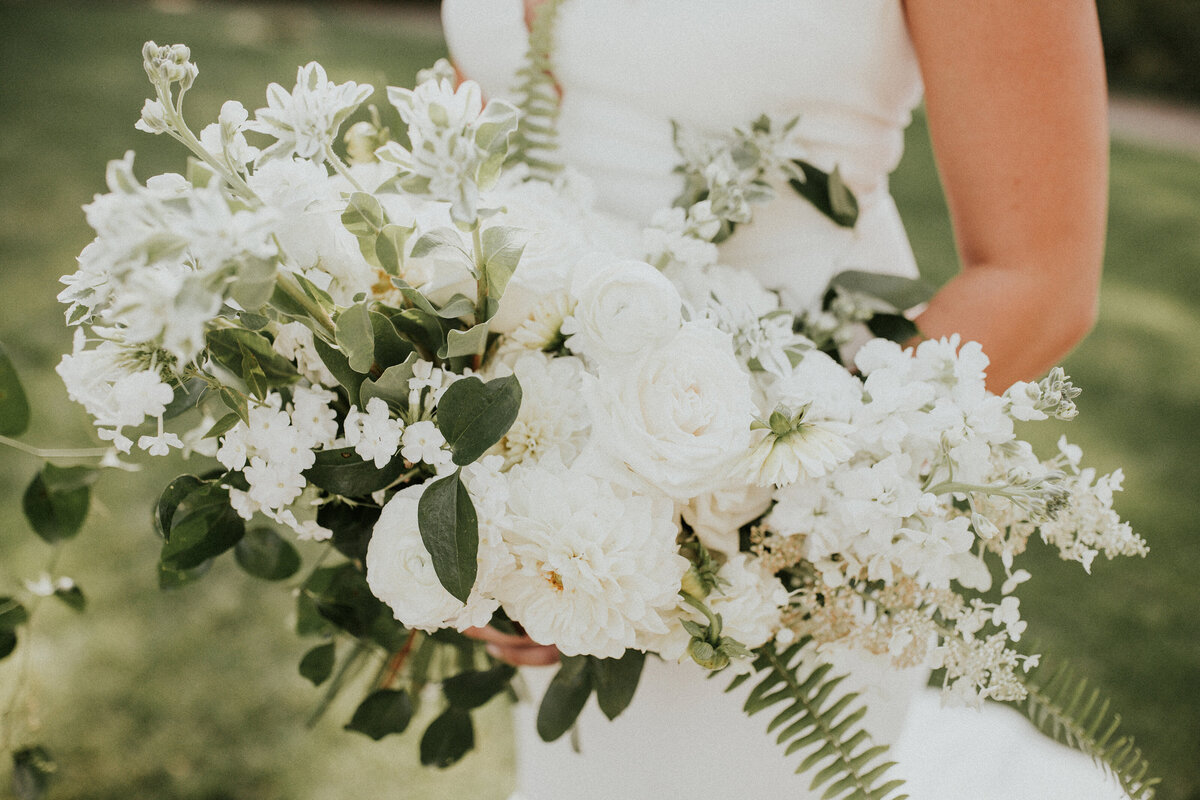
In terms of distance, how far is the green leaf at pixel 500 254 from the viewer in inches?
32.8

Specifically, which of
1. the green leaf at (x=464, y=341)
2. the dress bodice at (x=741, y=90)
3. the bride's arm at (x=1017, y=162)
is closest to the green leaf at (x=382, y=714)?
the green leaf at (x=464, y=341)

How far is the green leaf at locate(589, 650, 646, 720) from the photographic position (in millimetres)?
1062

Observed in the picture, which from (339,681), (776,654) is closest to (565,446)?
(776,654)

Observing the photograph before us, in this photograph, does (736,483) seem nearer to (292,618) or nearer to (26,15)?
(292,618)

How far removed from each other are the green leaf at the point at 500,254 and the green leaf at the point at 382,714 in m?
0.73

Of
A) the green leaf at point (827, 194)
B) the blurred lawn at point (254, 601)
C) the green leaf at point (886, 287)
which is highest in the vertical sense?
the green leaf at point (827, 194)

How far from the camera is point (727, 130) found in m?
1.32

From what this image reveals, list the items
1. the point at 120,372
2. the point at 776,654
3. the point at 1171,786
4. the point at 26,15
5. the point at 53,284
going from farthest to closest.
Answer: the point at 26,15 → the point at 53,284 → the point at 1171,786 → the point at 776,654 → the point at 120,372

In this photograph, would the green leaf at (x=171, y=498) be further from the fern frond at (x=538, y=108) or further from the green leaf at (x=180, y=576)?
the fern frond at (x=538, y=108)

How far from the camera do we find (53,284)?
14.3ft

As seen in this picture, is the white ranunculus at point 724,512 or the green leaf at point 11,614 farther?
the green leaf at point 11,614

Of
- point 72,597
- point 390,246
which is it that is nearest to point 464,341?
point 390,246

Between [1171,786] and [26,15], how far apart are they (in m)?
9.87

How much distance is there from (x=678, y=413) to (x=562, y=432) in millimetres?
132
